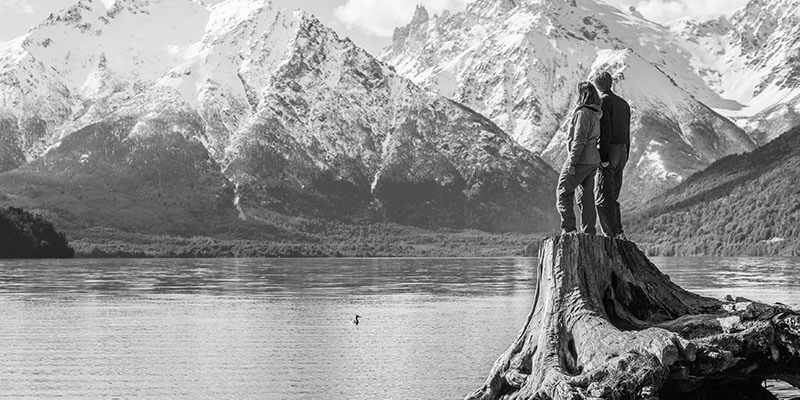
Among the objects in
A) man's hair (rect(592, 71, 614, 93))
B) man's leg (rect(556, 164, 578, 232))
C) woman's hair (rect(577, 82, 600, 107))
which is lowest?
man's leg (rect(556, 164, 578, 232))

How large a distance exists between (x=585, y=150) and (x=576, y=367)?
6230 mm

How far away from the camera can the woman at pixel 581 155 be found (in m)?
35.7

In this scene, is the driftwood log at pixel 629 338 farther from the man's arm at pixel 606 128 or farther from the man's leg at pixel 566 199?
the man's arm at pixel 606 128

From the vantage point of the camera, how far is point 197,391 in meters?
54.7

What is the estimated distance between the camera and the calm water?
186 ft

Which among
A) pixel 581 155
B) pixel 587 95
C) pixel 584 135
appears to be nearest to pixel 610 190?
pixel 581 155

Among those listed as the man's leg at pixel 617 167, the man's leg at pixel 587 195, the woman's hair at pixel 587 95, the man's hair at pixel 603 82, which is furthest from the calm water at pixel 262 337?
the man's hair at pixel 603 82

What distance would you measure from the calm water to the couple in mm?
16522

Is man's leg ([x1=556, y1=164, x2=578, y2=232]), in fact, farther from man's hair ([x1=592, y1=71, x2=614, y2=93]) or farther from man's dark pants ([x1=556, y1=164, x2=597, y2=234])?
man's hair ([x1=592, y1=71, x2=614, y2=93])

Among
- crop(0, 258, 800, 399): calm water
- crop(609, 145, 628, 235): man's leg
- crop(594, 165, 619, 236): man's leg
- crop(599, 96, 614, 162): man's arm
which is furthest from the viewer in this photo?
crop(0, 258, 800, 399): calm water

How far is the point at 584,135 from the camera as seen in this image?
35750 millimetres

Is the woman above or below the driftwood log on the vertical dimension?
above

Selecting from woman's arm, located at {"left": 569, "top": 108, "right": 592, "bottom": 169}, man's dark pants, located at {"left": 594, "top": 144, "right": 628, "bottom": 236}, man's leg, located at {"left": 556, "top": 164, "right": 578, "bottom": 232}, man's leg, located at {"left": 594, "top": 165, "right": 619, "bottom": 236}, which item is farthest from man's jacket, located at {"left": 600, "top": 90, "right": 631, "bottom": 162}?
man's leg, located at {"left": 556, "top": 164, "right": 578, "bottom": 232}

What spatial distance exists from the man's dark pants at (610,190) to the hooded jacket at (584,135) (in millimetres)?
1043
